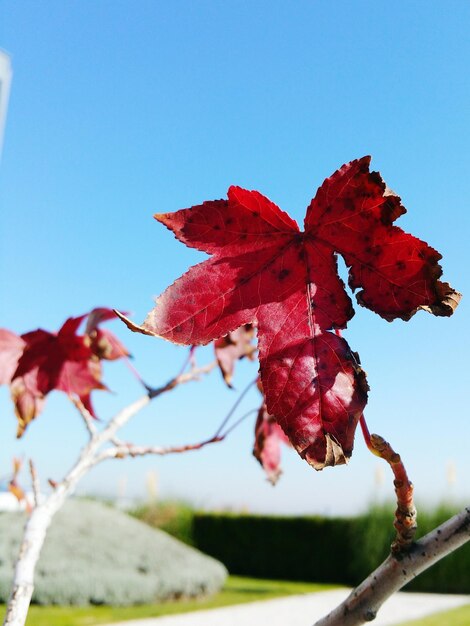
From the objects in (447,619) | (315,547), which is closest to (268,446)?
(447,619)

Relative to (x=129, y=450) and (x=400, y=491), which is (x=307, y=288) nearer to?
(x=400, y=491)

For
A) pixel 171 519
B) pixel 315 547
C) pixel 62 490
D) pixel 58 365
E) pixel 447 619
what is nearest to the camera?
pixel 62 490

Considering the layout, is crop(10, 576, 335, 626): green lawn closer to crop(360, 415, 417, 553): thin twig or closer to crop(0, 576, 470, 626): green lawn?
crop(0, 576, 470, 626): green lawn

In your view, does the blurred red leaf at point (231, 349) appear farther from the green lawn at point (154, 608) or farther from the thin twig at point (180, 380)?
the green lawn at point (154, 608)

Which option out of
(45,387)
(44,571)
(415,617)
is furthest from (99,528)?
(45,387)

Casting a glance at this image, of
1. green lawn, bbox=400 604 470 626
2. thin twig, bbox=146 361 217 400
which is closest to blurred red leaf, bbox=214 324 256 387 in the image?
thin twig, bbox=146 361 217 400
